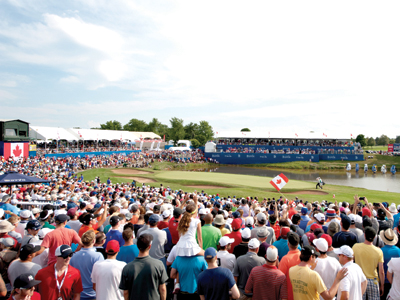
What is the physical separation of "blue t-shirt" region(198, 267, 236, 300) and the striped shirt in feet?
1.67

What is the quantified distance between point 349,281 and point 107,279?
383 centimetres

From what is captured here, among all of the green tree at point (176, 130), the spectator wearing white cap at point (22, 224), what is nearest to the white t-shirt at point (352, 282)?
the spectator wearing white cap at point (22, 224)

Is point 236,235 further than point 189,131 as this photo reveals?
No

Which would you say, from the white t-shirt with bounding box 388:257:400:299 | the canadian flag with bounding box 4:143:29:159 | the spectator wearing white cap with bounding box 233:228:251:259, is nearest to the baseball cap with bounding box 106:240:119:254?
the spectator wearing white cap with bounding box 233:228:251:259

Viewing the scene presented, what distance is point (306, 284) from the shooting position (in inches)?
158

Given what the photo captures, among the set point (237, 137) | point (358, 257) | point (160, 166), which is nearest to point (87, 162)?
point (160, 166)

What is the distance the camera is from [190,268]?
4492 millimetres

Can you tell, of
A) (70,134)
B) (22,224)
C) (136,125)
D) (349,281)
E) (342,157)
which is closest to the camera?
(349,281)

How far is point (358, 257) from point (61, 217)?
621 cm

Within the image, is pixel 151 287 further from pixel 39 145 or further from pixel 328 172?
pixel 39 145

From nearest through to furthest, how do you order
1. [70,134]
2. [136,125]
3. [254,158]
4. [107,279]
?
[107,279] < [70,134] < [254,158] < [136,125]

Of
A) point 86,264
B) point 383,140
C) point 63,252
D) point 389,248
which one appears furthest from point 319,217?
point 383,140

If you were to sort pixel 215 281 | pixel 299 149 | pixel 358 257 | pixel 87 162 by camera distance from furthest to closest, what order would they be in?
pixel 299 149, pixel 87 162, pixel 358 257, pixel 215 281

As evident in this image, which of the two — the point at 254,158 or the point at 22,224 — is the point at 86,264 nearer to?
the point at 22,224
